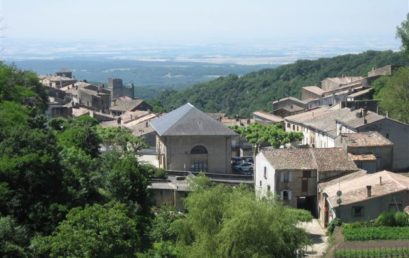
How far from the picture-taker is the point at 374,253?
2984 cm

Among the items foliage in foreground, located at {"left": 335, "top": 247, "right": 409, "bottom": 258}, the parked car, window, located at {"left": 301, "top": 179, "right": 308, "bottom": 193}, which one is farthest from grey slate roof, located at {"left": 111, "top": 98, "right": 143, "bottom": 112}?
foliage in foreground, located at {"left": 335, "top": 247, "right": 409, "bottom": 258}

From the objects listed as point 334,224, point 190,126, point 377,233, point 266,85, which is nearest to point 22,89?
point 190,126

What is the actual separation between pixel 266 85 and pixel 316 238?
98974mm

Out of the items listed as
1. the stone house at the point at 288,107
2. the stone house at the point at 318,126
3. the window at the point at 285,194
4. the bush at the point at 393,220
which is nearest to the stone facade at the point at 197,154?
the stone house at the point at 318,126

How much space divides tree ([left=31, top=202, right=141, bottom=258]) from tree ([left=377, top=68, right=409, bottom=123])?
36.7 m

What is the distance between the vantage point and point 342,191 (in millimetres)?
36844

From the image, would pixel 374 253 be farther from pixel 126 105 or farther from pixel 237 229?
pixel 126 105

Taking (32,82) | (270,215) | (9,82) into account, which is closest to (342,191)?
(270,215)

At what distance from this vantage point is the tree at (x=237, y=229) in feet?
90.9

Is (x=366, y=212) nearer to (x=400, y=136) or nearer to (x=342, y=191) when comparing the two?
(x=342, y=191)

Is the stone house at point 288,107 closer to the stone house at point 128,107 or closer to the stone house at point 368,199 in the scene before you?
the stone house at point 128,107

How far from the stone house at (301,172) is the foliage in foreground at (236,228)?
984 centimetres

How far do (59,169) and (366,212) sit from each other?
15.2 m

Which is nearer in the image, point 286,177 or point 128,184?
point 128,184
